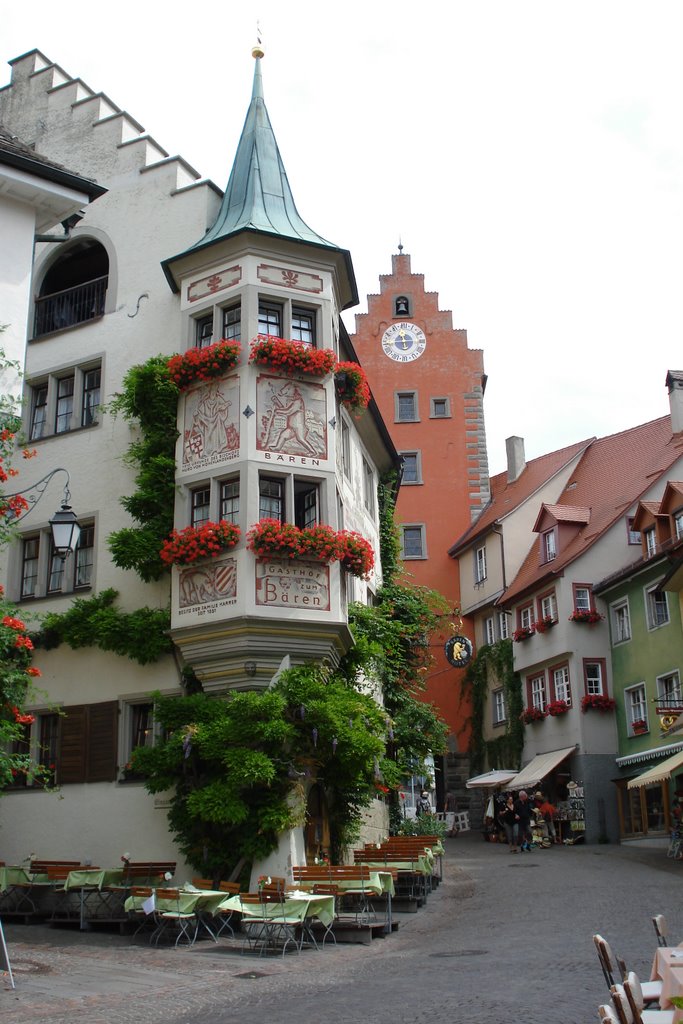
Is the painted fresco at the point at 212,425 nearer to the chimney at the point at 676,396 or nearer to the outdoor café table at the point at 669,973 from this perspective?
the outdoor café table at the point at 669,973

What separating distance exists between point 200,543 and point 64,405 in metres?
6.31

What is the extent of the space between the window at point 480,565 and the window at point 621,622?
32.2 feet

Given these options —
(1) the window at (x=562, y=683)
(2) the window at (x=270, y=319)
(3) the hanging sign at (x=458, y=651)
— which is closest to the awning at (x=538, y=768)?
(1) the window at (x=562, y=683)

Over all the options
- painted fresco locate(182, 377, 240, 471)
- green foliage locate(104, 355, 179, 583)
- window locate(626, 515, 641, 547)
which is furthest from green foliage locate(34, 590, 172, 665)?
window locate(626, 515, 641, 547)

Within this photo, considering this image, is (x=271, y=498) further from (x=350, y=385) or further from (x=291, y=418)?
(x=350, y=385)

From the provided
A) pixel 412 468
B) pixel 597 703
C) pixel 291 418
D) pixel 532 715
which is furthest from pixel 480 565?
pixel 291 418

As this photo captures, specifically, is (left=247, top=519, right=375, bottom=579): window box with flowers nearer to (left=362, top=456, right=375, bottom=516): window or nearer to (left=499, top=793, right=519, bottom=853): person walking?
(left=362, top=456, right=375, bottom=516): window

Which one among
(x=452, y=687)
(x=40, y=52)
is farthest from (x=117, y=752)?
(x=452, y=687)

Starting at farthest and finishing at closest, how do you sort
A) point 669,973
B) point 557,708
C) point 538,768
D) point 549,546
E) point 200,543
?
point 549,546
point 557,708
point 538,768
point 200,543
point 669,973

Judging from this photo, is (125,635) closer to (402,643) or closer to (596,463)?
(402,643)

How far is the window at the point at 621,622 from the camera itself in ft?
118

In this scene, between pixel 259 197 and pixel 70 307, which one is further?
pixel 70 307

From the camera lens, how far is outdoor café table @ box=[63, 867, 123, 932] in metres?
18.7

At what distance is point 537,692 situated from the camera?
3966 cm
